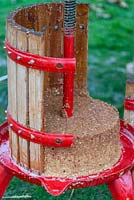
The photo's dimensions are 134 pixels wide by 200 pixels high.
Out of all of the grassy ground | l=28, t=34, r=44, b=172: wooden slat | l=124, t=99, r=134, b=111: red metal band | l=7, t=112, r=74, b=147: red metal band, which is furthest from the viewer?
the grassy ground

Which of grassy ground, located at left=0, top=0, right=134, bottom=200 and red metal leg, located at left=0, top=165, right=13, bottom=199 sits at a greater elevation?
red metal leg, located at left=0, top=165, right=13, bottom=199

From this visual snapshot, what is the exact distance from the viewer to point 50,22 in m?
2.38

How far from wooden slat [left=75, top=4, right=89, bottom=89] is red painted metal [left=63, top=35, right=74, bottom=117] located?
286 mm

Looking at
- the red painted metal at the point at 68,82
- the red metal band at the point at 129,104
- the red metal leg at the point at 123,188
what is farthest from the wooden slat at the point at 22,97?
the red metal band at the point at 129,104

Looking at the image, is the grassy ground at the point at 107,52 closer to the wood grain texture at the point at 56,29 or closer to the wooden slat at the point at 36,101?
the wood grain texture at the point at 56,29

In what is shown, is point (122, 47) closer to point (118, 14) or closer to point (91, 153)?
point (118, 14)

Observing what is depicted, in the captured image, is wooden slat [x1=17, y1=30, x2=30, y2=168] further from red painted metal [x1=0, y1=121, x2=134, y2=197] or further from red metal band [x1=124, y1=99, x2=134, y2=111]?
red metal band [x1=124, y1=99, x2=134, y2=111]

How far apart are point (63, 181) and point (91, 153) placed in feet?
0.48

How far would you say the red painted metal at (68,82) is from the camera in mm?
2150

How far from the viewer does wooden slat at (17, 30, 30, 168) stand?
197cm

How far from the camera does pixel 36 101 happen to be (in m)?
2.01

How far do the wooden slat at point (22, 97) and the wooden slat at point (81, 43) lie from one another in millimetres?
499

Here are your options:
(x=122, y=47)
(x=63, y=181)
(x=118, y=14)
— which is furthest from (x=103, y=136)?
(x=118, y=14)

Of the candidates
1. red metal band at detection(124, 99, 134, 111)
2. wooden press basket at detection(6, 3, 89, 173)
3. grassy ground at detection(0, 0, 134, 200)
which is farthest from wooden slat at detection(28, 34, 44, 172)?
grassy ground at detection(0, 0, 134, 200)
